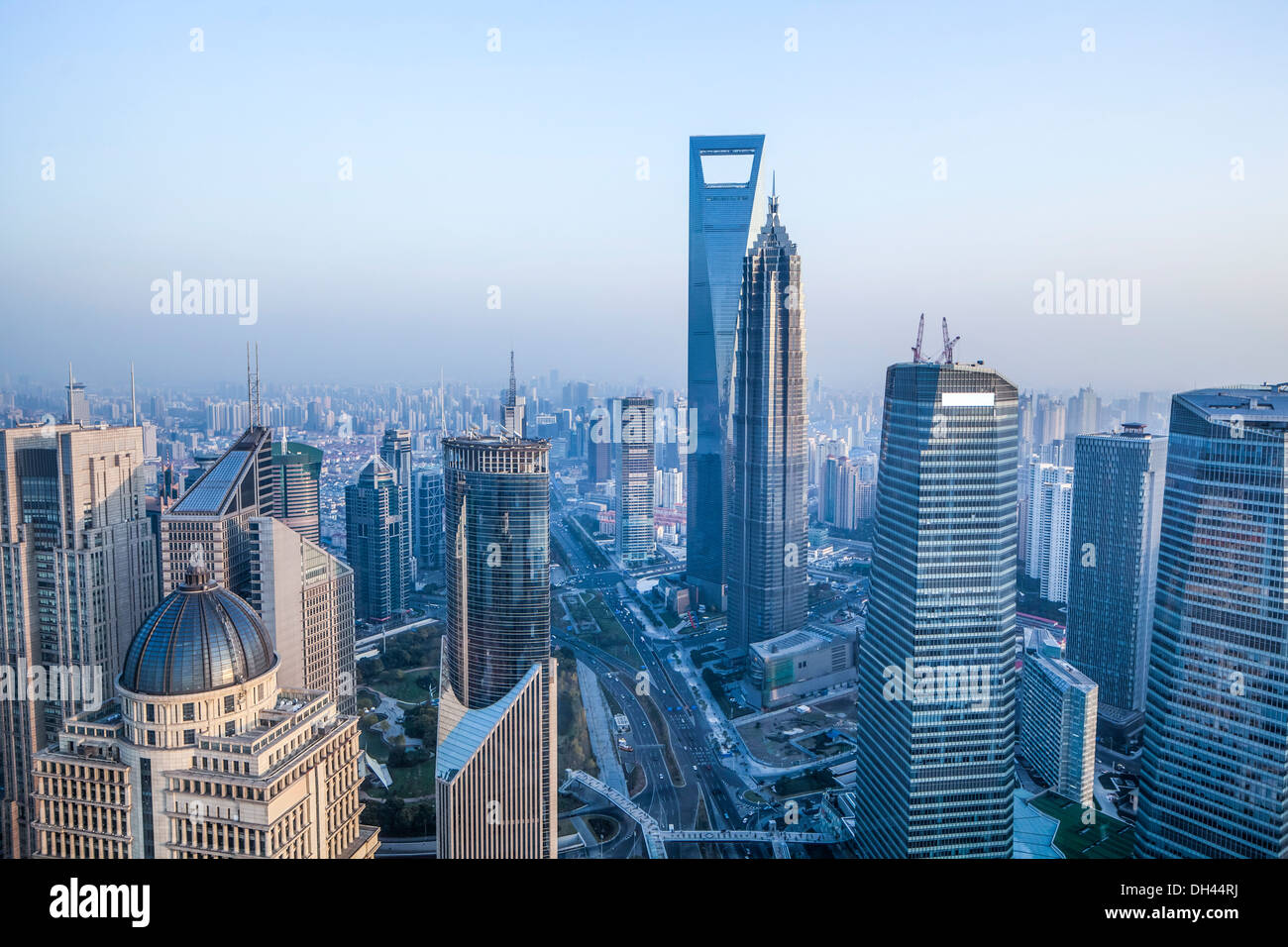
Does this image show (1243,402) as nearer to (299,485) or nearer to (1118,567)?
(1118,567)

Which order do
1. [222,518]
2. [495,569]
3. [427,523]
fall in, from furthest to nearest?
[427,523], [495,569], [222,518]

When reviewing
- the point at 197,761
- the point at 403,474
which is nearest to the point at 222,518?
the point at 197,761

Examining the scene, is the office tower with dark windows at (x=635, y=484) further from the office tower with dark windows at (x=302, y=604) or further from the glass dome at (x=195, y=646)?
the glass dome at (x=195, y=646)

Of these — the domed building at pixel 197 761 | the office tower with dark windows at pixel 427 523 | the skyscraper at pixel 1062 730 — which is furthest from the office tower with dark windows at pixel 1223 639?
the office tower with dark windows at pixel 427 523

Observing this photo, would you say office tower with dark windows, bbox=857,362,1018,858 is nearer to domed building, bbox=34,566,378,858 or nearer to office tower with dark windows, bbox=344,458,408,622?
domed building, bbox=34,566,378,858
